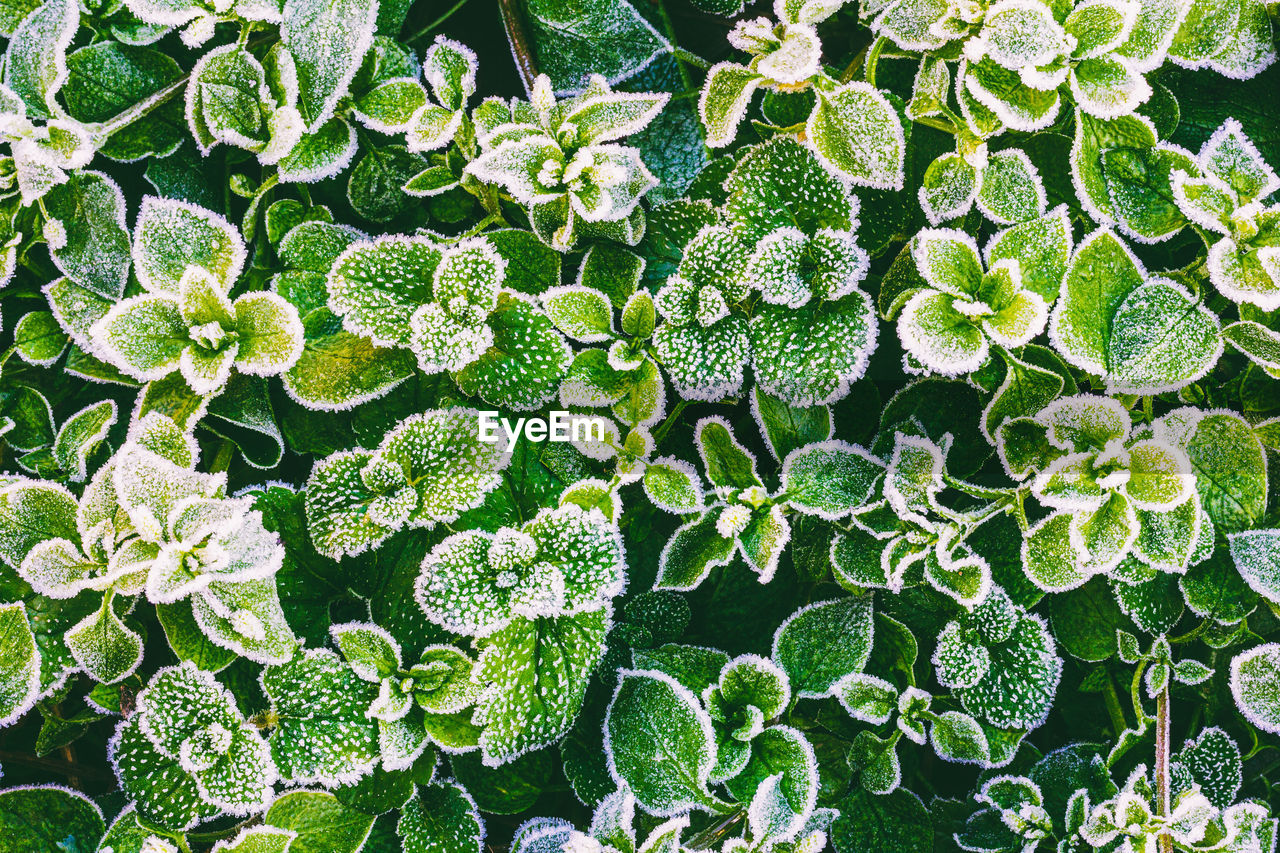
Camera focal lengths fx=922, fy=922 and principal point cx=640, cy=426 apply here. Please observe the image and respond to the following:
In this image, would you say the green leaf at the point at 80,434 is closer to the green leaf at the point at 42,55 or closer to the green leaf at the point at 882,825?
the green leaf at the point at 42,55

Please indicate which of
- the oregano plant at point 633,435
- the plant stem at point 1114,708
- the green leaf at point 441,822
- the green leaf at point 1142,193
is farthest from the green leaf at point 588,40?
the plant stem at point 1114,708

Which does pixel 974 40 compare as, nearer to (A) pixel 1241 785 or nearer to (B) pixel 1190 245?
(B) pixel 1190 245

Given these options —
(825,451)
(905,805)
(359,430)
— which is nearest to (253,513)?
(359,430)

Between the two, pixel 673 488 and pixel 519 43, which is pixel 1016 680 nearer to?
pixel 673 488

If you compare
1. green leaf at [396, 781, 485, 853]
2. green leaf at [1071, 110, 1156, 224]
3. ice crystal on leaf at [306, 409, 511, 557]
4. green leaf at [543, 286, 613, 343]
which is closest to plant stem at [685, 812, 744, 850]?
green leaf at [396, 781, 485, 853]

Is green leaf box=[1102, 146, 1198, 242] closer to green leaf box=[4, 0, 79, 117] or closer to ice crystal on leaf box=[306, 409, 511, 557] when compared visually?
ice crystal on leaf box=[306, 409, 511, 557]

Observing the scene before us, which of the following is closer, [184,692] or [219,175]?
[184,692]
